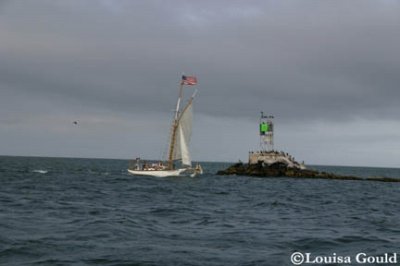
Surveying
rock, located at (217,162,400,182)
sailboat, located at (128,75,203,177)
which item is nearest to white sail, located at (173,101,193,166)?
sailboat, located at (128,75,203,177)

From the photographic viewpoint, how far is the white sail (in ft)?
280

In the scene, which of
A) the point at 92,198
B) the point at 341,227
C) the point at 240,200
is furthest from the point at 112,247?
the point at 240,200

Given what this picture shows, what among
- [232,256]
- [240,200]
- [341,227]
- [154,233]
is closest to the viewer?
[232,256]

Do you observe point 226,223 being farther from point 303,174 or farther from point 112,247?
point 303,174

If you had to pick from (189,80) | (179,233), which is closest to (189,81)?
(189,80)

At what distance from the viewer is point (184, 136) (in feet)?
283

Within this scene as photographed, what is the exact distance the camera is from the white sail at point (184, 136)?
85438 millimetres

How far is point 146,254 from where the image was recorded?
62.1ft

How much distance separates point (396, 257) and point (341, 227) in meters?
7.96

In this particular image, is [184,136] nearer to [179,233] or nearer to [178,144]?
[178,144]

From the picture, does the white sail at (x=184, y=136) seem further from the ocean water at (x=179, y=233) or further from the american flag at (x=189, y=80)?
the ocean water at (x=179, y=233)

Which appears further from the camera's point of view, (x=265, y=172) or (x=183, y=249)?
(x=265, y=172)

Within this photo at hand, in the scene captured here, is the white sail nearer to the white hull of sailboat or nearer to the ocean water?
the white hull of sailboat

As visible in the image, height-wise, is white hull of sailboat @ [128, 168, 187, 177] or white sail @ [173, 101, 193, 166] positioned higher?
white sail @ [173, 101, 193, 166]
